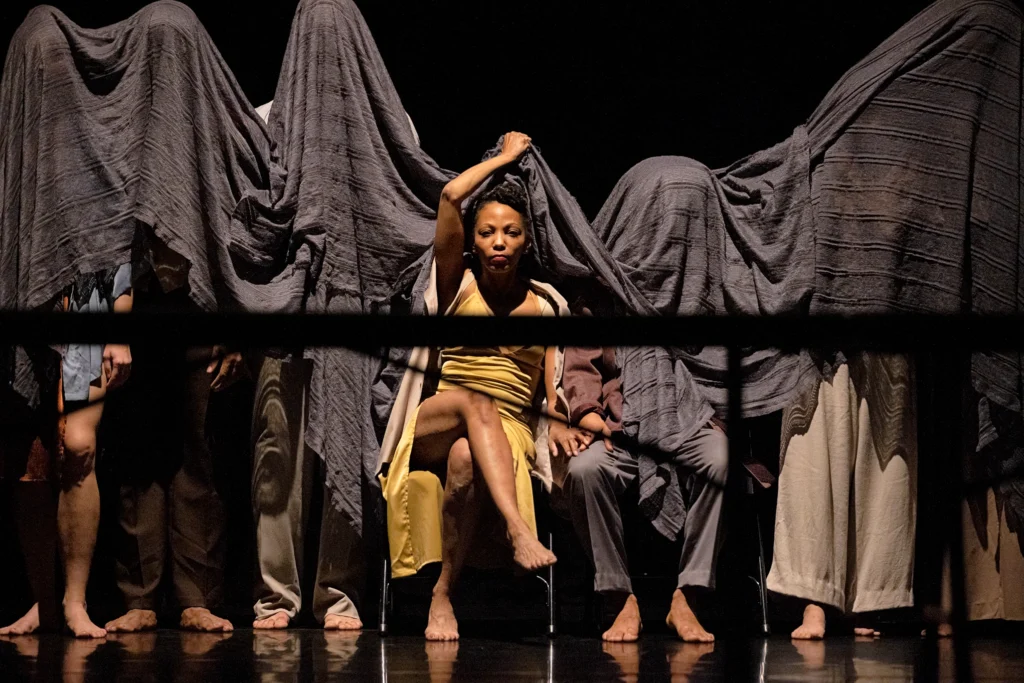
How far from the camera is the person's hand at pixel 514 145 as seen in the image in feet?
12.0

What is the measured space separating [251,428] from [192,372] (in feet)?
0.98

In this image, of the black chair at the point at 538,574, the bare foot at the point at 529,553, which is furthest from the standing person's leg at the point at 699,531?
the bare foot at the point at 529,553

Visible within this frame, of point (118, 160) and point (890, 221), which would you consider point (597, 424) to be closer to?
point (890, 221)

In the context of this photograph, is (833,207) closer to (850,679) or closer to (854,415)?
(854,415)

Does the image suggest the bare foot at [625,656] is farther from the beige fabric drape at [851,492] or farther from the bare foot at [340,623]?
the bare foot at [340,623]

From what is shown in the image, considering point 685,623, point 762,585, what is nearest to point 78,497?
point 685,623

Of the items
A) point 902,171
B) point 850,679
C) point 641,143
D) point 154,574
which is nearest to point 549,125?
point 641,143

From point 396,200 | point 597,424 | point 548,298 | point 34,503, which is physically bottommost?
point 34,503

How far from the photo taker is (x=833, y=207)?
3.63 m

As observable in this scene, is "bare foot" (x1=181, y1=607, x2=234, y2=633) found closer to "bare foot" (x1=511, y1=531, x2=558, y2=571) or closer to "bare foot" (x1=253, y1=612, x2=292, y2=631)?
"bare foot" (x1=253, y1=612, x2=292, y2=631)

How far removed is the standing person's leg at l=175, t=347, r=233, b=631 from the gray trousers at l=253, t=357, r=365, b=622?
0.13 m

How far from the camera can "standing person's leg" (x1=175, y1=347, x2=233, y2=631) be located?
3.60 m

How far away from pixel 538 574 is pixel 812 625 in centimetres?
75

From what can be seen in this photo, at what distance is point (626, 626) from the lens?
331cm
